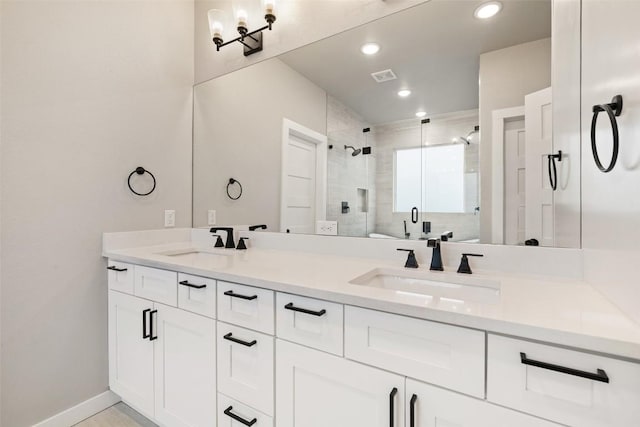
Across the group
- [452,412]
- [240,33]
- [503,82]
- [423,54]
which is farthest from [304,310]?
[240,33]

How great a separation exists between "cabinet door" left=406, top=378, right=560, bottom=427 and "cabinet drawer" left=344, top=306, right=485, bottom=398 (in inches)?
0.9

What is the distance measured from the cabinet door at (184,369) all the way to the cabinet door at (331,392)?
374 mm

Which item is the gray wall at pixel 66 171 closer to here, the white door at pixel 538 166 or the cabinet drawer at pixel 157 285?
the cabinet drawer at pixel 157 285

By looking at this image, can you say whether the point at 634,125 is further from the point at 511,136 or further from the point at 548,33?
the point at 548,33

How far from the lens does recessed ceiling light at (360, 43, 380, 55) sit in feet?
4.98

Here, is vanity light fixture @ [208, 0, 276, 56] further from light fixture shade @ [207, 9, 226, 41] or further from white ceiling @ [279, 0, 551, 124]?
white ceiling @ [279, 0, 551, 124]

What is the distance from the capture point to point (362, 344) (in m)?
0.87

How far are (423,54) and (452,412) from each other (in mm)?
1456

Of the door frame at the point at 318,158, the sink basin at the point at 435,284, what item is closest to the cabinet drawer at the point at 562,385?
the sink basin at the point at 435,284

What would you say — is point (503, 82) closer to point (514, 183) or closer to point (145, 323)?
point (514, 183)

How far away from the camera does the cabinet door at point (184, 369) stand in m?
1.22

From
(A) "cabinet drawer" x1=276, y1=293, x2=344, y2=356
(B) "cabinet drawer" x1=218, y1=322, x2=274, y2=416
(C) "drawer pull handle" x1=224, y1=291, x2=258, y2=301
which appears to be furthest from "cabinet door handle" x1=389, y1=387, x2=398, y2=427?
(C) "drawer pull handle" x1=224, y1=291, x2=258, y2=301

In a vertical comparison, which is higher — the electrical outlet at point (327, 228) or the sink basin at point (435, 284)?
the electrical outlet at point (327, 228)

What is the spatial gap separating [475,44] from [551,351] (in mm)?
1256
